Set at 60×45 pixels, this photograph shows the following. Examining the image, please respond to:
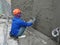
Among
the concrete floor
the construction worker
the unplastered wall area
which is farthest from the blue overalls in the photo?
the unplastered wall area

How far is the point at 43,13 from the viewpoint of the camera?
527 cm

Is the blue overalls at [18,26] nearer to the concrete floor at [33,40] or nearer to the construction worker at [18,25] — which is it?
the construction worker at [18,25]

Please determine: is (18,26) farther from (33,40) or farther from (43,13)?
(43,13)

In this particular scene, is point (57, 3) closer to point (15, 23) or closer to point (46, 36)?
point (46, 36)

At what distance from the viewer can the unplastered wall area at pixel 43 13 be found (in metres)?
4.77

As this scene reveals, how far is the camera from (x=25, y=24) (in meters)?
5.32

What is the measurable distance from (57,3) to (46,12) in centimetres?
53

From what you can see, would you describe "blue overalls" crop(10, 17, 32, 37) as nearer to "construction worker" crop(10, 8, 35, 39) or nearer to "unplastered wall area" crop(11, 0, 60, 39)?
"construction worker" crop(10, 8, 35, 39)

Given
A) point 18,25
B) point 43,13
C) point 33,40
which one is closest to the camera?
point 33,40

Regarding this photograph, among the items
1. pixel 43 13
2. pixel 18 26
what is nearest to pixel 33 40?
pixel 18 26

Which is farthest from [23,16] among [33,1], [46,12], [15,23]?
A: [46,12]

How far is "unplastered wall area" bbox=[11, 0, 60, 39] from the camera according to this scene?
4.77 meters

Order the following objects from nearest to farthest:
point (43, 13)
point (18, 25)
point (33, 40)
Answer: point (33, 40), point (43, 13), point (18, 25)

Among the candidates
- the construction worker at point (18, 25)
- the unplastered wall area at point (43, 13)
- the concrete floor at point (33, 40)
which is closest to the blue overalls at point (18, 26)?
the construction worker at point (18, 25)
